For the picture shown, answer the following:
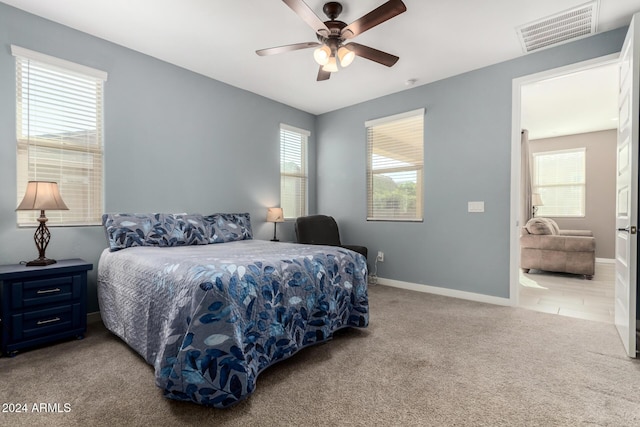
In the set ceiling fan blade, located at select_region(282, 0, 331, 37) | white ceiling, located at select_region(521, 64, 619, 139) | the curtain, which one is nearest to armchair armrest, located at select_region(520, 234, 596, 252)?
the curtain

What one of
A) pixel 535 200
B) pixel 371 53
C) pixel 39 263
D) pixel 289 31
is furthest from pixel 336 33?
pixel 535 200

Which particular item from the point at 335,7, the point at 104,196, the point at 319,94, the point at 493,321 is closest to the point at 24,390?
the point at 104,196

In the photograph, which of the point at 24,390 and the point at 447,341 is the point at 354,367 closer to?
the point at 447,341

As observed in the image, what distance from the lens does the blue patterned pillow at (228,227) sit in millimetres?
3444

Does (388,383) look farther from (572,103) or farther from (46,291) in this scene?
(572,103)

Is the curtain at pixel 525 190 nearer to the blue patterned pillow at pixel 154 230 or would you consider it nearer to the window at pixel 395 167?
the window at pixel 395 167

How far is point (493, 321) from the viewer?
9.77 feet

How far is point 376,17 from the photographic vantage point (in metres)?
2.18

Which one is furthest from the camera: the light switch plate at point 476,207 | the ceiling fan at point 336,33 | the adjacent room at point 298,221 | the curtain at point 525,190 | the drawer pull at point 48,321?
the curtain at point 525,190

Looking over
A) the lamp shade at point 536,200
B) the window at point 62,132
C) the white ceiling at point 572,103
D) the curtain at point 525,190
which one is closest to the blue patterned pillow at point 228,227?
the window at point 62,132

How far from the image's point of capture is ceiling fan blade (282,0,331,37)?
A: 2.05m

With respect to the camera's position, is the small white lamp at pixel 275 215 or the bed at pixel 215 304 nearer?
the bed at pixel 215 304

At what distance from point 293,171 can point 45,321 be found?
3.48 meters

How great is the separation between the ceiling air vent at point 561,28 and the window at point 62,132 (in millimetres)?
4015
